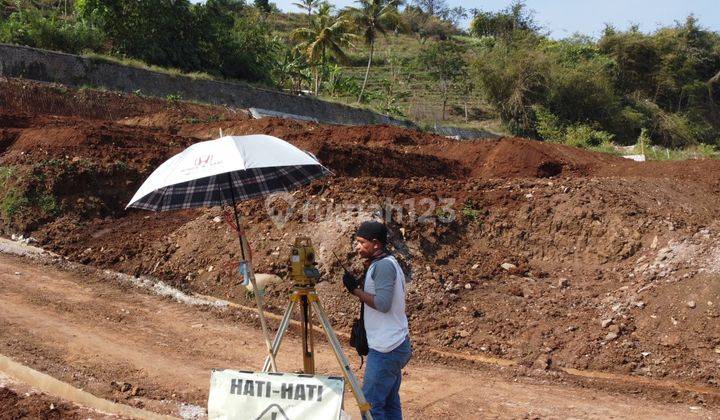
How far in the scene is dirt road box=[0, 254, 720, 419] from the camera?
21.5ft

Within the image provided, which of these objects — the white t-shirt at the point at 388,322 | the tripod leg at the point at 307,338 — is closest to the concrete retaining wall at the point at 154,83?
the tripod leg at the point at 307,338

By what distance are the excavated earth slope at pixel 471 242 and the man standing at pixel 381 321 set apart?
4.08 m

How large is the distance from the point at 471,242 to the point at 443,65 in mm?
41682

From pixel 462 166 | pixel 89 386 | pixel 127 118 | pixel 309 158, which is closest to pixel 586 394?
pixel 309 158

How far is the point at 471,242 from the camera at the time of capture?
1051 centimetres

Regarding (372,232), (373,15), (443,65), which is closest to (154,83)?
(373,15)

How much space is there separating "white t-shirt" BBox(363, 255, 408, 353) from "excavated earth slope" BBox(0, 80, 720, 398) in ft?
13.5

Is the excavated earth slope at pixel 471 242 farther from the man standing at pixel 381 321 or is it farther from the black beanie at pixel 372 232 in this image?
the black beanie at pixel 372 232

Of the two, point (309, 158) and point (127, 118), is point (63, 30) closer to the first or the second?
point (127, 118)

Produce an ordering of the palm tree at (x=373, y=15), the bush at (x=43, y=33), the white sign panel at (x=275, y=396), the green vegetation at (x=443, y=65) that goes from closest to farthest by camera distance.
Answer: the white sign panel at (x=275, y=396), the bush at (x=43, y=33), the green vegetation at (x=443, y=65), the palm tree at (x=373, y=15)

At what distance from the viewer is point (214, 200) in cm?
540

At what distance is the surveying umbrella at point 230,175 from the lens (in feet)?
14.3

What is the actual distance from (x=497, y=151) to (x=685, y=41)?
40.9m

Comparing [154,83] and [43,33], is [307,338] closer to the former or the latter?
[154,83]
